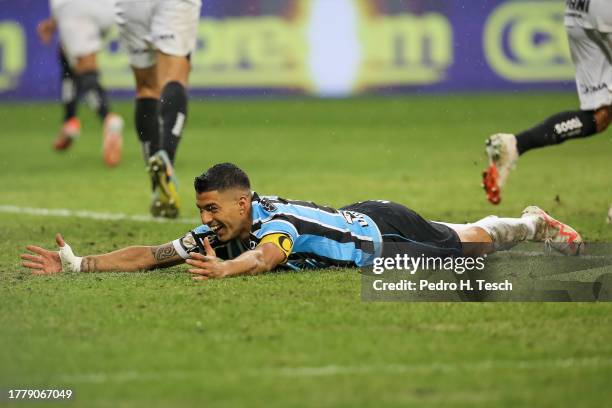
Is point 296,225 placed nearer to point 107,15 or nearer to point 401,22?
point 107,15

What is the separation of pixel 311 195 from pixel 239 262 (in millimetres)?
4838

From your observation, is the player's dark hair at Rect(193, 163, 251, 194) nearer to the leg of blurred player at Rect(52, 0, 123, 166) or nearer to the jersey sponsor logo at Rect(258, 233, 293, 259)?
the jersey sponsor logo at Rect(258, 233, 293, 259)

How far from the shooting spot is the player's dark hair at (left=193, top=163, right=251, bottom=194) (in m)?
6.31

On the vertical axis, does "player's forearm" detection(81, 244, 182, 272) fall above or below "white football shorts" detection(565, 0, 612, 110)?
below

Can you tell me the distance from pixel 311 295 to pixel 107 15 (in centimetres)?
976

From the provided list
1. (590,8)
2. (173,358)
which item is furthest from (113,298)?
(590,8)

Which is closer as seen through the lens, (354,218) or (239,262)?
(239,262)

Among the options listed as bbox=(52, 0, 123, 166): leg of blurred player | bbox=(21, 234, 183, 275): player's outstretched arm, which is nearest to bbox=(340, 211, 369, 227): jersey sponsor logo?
bbox=(21, 234, 183, 275): player's outstretched arm

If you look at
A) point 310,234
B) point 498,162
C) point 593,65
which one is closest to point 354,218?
point 310,234

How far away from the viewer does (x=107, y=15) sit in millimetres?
14969

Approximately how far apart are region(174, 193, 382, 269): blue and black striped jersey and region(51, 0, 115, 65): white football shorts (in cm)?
816

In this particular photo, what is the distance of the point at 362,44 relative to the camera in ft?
68.8

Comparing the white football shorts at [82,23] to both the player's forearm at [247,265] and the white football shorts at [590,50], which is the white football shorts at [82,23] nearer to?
the white football shorts at [590,50]

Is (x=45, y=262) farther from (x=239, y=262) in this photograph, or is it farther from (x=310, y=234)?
(x=310, y=234)
